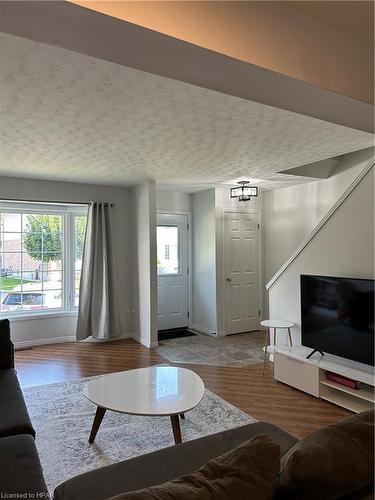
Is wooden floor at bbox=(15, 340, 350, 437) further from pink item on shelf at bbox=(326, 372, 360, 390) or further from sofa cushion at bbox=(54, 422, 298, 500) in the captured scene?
sofa cushion at bbox=(54, 422, 298, 500)

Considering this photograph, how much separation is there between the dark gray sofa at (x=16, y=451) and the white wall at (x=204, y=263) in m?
3.60

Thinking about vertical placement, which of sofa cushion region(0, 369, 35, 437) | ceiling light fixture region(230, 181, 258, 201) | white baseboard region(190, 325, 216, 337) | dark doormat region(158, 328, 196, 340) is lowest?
dark doormat region(158, 328, 196, 340)

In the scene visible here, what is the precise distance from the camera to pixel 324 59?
1476mm

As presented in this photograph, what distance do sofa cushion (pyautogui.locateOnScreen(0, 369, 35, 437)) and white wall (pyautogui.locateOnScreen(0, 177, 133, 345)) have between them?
2.65m

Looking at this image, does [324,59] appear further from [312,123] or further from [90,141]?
[90,141]

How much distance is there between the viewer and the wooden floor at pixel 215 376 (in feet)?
9.55

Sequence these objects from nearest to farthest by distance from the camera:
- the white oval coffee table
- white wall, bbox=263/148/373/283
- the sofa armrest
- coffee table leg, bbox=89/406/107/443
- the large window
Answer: the white oval coffee table < coffee table leg, bbox=89/406/107/443 < the sofa armrest < white wall, bbox=263/148/373/283 < the large window

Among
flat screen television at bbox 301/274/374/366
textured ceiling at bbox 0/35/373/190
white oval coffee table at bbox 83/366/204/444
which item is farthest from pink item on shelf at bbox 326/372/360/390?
textured ceiling at bbox 0/35/373/190

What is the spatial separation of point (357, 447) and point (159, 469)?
30.4 inches

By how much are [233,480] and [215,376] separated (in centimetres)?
293

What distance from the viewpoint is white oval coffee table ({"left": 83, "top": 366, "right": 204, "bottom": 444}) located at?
223 centimetres

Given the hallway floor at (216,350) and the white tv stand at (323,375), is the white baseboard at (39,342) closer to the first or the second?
the hallway floor at (216,350)

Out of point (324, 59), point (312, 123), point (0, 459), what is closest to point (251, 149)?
point (312, 123)

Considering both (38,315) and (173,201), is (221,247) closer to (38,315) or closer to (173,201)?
(173,201)
